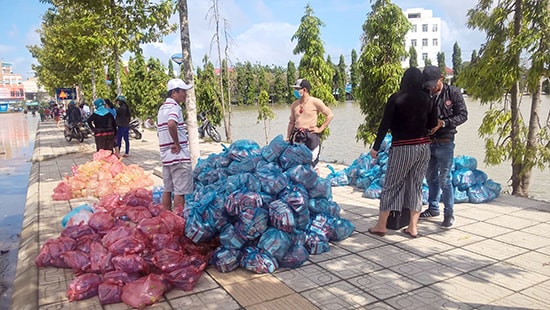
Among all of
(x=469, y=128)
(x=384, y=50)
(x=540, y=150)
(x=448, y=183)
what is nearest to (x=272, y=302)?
(x=448, y=183)

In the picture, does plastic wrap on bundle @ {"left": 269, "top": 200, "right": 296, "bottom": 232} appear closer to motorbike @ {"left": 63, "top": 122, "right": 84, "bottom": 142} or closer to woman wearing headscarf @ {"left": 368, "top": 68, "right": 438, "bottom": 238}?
woman wearing headscarf @ {"left": 368, "top": 68, "right": 438, "bottom": 238}

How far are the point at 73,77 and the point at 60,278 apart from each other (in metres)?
22.0

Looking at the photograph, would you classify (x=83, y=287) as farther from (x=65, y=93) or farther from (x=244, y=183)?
(x=65, y=93)

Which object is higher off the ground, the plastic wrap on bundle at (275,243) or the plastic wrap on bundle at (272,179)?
the plastic wrap on bundle at (272,179)

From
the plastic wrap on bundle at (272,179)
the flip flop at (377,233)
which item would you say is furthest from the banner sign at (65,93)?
the flip flop at (377,233)

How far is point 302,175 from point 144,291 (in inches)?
71.5

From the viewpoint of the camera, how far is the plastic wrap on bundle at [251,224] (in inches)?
141

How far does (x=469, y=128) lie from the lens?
705 inches

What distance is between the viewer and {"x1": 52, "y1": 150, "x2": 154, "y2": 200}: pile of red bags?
266 inches

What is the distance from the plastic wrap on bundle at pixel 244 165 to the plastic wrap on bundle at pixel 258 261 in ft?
3.08

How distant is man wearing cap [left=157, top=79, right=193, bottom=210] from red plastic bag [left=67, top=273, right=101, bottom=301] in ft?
5.30

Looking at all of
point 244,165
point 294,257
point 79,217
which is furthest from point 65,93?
point 294,257

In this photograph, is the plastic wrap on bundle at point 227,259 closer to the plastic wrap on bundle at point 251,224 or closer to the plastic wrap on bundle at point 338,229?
the plastic wrap on bundle at point 251,224

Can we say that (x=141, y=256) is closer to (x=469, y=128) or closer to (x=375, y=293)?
(x=375, y=293)
